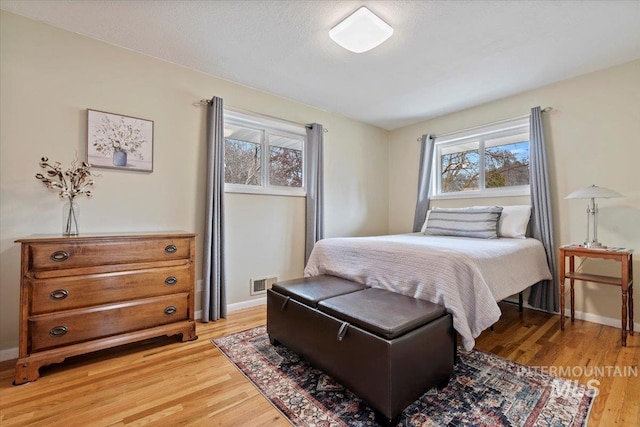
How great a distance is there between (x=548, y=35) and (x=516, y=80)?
728 mm

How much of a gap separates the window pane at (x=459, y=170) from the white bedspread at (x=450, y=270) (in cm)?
115

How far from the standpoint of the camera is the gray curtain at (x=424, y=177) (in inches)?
147

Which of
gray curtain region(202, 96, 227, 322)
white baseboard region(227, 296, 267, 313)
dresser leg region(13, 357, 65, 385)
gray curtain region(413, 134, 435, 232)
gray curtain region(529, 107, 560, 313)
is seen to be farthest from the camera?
gray curtain region(413, 134, 435, 232)

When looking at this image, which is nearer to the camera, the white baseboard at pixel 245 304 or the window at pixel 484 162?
the white baseboard at pixel 245 304

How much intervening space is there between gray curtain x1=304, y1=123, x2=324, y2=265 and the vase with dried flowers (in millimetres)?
2046

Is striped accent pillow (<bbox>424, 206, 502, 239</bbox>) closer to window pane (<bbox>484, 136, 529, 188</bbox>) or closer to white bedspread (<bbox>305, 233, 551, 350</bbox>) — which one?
white bedspread (<bbox>305, 233, 551, 350</bbox>)

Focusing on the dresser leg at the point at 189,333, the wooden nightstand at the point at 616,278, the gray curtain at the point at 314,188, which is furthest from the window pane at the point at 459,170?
the dresser leg at the point at 189,333

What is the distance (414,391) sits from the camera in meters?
1.37

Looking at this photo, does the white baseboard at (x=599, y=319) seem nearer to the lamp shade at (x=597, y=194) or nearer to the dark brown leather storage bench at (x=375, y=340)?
the lamp shade at (x=597, y=194)

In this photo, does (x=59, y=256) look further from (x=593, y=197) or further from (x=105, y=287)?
(x=593, y=197)

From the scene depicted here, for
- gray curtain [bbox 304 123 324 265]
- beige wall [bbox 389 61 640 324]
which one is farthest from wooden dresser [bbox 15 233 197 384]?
beige wall [bbox 389 61 640 324]

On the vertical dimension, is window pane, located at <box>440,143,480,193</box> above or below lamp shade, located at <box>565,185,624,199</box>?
above

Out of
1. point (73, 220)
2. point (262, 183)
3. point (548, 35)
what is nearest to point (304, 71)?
point (262, 183)

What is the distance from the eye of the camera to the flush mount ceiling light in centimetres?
185
